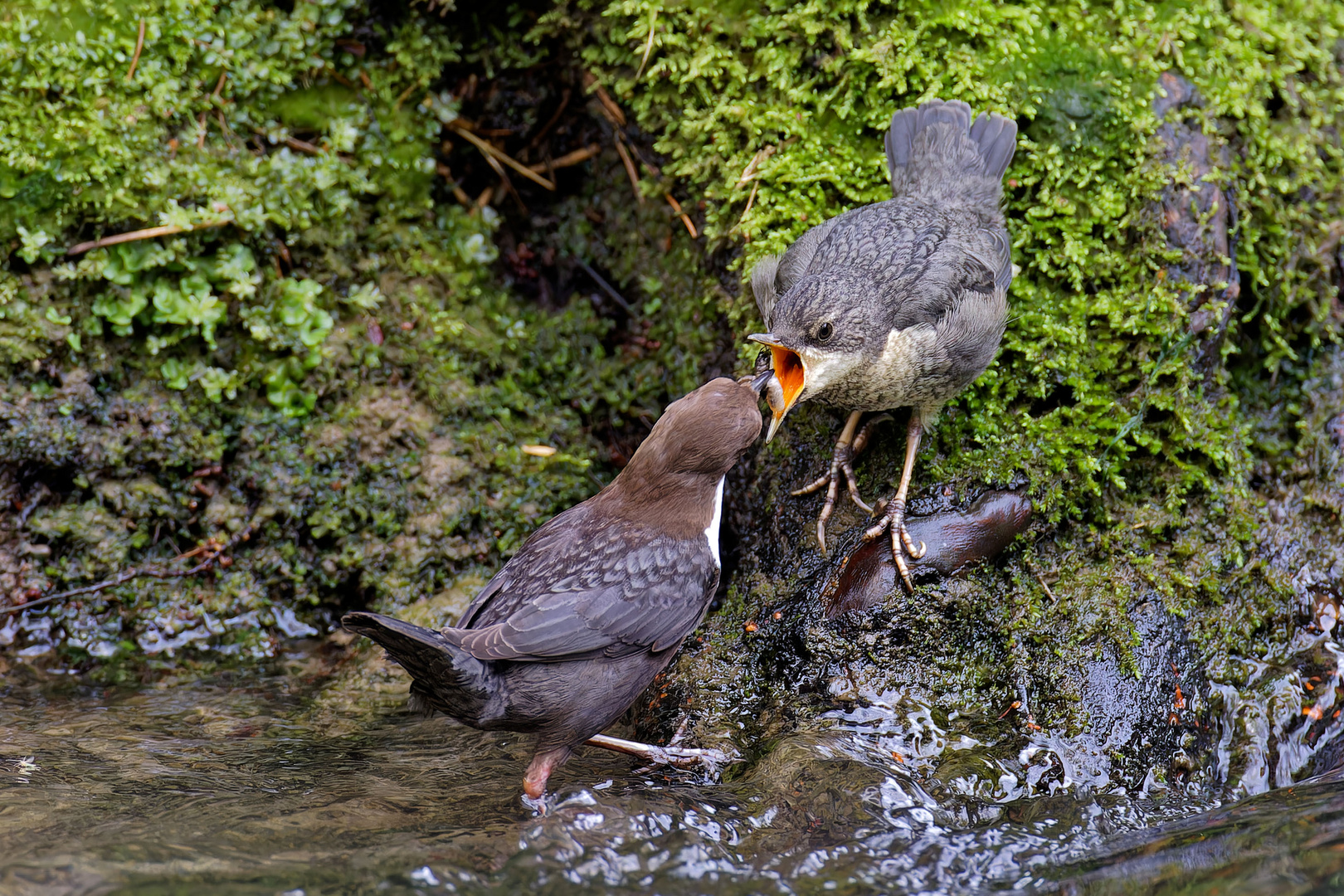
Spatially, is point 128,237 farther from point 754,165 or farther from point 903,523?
point 903,523

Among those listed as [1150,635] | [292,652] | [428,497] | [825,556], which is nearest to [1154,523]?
[1150,635]

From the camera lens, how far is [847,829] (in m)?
2.83

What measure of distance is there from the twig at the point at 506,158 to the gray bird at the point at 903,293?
1721 millimetres

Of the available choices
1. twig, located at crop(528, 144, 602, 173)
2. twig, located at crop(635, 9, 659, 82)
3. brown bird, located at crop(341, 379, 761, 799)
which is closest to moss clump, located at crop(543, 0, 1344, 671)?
twig, located at crop(635, 9, 659, 82)

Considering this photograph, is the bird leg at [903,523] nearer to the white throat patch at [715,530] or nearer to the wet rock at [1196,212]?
the white throat patch at [715,530]

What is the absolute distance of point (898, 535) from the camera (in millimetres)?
3648

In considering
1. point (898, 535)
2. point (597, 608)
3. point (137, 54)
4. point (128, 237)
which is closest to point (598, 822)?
point (597, 608)

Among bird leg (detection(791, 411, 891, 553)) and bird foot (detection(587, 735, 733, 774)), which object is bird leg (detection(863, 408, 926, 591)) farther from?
bird foot (detection(587, 735, 733, 774))

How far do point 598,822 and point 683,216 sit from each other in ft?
9.78

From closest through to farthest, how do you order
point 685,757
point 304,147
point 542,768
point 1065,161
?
point 542,768, point 685,757, point 1065,161, point 304,147

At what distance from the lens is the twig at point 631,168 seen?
507 centimetres

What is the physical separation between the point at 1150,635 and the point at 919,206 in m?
1.89

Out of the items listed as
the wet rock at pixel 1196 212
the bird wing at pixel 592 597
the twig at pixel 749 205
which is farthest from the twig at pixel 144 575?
the wet rock at pixel 1196 212

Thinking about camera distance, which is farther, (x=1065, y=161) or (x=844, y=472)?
(x=1065, y=161)
